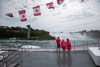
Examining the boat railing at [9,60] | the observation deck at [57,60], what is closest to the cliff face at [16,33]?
the boat railing at [9,60]

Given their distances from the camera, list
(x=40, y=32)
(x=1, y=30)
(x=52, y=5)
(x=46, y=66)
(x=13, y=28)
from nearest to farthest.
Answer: (x=46, y=66) → (x=52, y=5) → (x=1, y=30) → (x=13, y=28) → (x=40, y=32)

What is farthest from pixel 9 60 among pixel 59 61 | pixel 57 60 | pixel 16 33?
pixel 16 33

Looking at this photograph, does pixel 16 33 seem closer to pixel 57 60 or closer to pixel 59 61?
pixel 57 60

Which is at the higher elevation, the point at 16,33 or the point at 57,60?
the point at 16,33

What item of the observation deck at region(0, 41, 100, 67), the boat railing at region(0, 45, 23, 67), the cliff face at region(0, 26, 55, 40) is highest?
the cliff face at region(0, 26, 55, 40)

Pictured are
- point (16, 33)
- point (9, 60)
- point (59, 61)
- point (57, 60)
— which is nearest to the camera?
point (59, 61)

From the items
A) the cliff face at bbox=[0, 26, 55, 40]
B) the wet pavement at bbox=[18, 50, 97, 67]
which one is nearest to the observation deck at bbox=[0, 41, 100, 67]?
the wet pavement at bbox=[18, 50, 97, 67]

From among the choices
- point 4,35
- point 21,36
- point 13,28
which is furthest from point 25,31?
point 4,35

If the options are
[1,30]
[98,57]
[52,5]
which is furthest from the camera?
[1,30]

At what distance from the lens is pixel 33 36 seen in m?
86.1

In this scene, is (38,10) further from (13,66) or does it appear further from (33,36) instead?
(33,36)

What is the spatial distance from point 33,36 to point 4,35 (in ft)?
109

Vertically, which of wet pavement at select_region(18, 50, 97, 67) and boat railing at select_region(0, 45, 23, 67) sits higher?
boat railing at select_region(0, 45, 23, 67)

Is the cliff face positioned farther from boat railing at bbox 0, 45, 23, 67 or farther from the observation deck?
the observation deck
